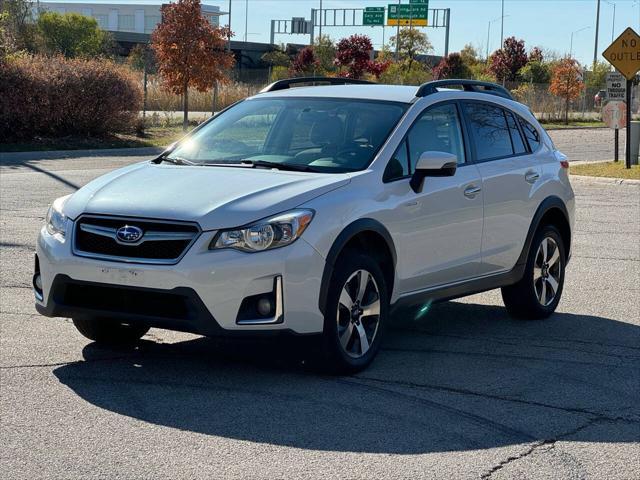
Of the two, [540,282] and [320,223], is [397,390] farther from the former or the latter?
[540,282]

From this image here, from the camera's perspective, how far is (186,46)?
38.2 m

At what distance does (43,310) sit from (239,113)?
2221 millimetres

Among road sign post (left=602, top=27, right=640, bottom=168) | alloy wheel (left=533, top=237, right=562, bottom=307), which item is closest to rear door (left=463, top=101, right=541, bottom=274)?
alloy wheel (left=533, top=237, right=562, bottom=307)

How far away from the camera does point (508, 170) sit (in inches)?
340

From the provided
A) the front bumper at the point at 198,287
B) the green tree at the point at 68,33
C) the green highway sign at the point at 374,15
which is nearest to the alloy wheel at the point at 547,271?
the front bumper at the point at 198,287

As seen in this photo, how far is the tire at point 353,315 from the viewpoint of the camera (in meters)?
6.68

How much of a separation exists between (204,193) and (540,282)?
349 cm

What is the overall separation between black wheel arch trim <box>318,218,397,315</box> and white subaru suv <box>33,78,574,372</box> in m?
0.01

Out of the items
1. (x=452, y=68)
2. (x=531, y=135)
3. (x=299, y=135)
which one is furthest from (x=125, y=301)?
(x=452, y=68)

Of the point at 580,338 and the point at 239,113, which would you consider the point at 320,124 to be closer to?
the point at 239,113

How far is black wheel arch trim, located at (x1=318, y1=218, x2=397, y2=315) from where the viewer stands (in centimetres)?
658

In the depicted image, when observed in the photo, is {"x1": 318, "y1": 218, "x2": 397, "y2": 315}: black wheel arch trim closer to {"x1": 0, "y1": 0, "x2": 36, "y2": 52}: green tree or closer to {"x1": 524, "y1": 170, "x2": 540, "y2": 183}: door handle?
{"x1": 524, "y1": 170, "x2": 540, "y2": 183}: door handle

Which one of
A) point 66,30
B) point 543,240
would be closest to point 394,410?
point 543,240

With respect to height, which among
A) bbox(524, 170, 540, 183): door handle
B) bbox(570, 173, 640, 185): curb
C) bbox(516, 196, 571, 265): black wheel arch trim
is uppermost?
bbox(524, 170, 540, 183): door handle
